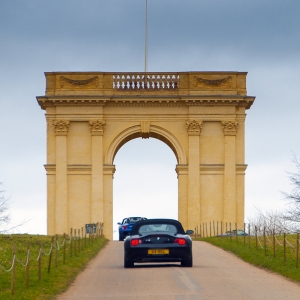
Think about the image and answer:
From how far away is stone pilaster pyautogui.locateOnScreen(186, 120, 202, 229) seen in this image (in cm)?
5378

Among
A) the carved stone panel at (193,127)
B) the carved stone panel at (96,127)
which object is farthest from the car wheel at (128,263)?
the carved stone panel at (96,127)

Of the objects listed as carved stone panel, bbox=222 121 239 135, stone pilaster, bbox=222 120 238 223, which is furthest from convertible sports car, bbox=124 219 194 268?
carved stone panel, bbox=222 121 239 135

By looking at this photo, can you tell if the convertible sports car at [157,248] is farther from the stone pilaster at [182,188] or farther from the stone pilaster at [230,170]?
the stone pilaster at [182,188]

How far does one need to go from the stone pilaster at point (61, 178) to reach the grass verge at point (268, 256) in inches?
698

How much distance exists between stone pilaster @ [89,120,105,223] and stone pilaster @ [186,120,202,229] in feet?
17.8

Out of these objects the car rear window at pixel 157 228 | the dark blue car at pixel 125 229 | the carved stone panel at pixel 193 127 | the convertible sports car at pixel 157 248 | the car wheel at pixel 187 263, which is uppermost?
the carved stone panel at pixel 193 127

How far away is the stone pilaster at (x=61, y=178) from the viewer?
5400cm

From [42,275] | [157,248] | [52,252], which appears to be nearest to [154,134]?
→ [52,252]

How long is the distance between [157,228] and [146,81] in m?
30.0

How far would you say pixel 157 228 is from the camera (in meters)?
25.5

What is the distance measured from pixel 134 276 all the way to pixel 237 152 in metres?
34.0

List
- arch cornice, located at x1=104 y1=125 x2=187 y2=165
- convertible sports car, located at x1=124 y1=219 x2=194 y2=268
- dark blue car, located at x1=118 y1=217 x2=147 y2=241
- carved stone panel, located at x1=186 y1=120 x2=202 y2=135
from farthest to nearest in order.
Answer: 1. arch cornice, located at x1=104 y1=125 x2=187 y2=165
2. carved stone panel, located at x1=186 y1=120 x2=202 y2=135
3. dark blue car, located at x1=118 y1=217 x2=147 y2=241
4. convertible sports car, located at x1=124 y1=219 x2=194 y2=268

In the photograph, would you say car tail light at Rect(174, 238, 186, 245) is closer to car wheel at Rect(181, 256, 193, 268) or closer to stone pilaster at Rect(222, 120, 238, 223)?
car wheel at Rect(181, 256, 193, 268)

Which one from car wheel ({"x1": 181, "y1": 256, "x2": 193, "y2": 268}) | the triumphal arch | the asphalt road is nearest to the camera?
the asphalt road
